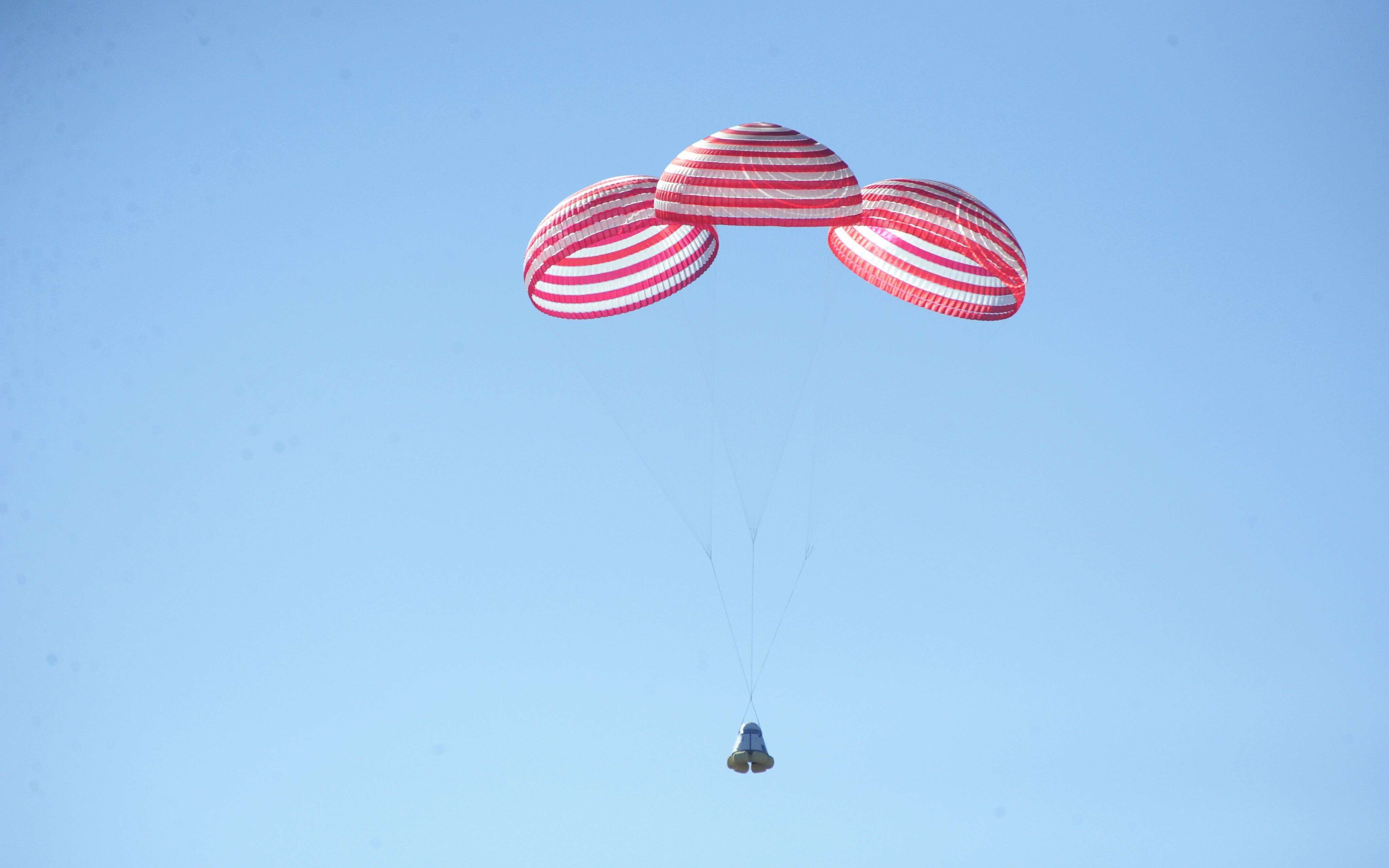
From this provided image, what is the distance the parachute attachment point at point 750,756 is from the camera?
2842 centimetres

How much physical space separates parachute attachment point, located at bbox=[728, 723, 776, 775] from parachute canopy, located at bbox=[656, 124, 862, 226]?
7.19m

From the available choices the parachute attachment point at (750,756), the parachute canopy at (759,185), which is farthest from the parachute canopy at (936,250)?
the parachute attachment point at (750,756)

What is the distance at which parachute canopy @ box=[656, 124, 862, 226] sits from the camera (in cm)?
2719

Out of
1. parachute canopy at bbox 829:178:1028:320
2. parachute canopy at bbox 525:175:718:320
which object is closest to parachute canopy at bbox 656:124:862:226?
parachute canopy at bbox 829:178:1028:320

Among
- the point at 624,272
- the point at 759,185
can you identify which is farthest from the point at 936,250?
the point at 624,272

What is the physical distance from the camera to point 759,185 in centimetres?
2725

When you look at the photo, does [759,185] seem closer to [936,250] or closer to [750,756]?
[936,250]

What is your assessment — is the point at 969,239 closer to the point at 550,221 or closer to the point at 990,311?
the point at 990,311

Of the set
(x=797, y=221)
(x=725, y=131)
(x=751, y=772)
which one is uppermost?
(x=725, y=131)

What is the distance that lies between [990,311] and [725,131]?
4.83 m

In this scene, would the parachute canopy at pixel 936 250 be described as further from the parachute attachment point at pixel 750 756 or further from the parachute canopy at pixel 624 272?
the parachute attachment point at pixel 750 756

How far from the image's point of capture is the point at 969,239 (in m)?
28.3

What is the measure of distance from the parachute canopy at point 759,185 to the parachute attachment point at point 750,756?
23.6 ft

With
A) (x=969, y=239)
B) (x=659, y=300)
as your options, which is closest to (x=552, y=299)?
(x=659, y=300)
